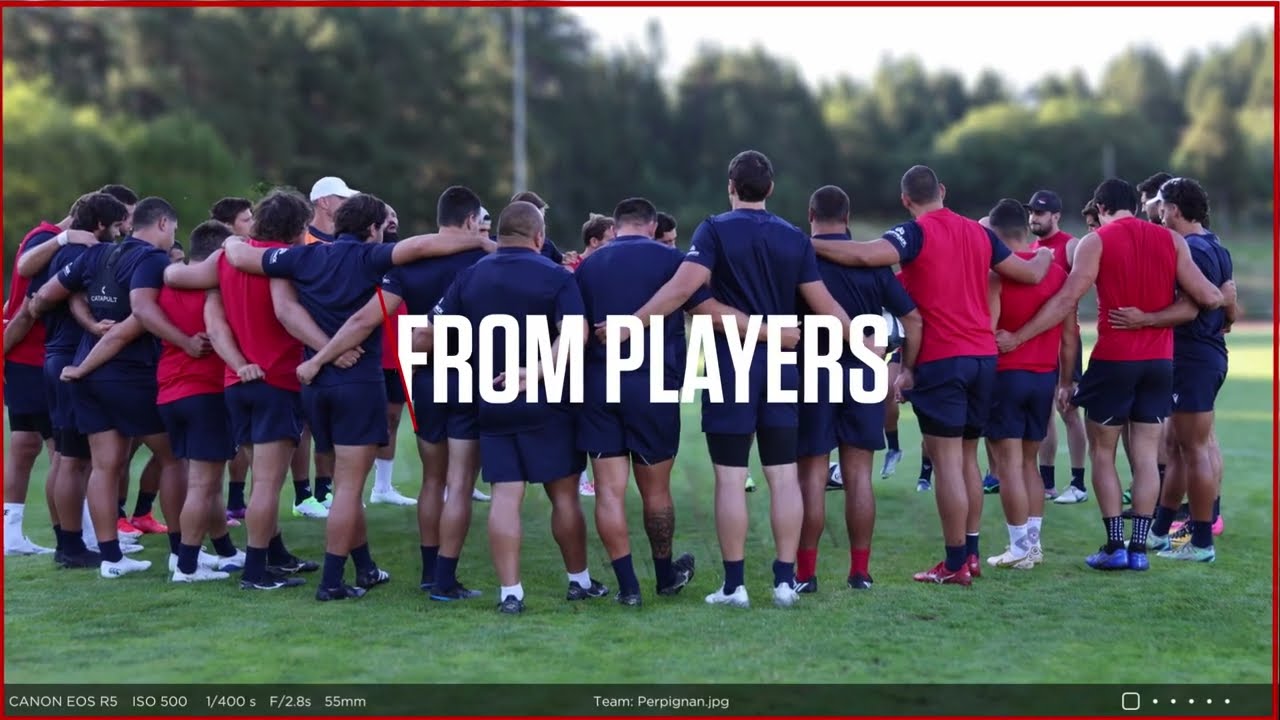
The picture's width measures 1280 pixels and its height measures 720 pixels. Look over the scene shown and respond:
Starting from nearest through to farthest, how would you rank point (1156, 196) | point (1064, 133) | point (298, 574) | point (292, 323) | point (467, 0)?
point (292, 323), point (298, 574), point (1156, 196), point (467, 0), point (1064, 133)

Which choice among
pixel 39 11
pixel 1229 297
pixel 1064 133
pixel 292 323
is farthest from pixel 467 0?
pixel 1064 133

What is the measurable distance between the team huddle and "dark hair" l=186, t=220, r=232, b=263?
20mm

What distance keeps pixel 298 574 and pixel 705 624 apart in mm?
2833

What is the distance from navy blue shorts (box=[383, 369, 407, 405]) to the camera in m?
10.5

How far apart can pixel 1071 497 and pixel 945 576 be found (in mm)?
3410

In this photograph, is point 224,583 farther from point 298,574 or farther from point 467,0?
point 467,0

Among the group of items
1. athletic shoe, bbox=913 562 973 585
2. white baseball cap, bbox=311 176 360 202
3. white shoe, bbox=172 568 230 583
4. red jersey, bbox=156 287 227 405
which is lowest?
white shoe, bbox=172 568 230 583

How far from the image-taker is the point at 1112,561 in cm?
870

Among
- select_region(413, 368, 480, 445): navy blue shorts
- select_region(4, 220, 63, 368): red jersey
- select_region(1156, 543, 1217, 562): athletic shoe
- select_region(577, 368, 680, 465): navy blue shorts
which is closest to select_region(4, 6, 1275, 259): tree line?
select_region(4, 220, 63, 368): red jersey

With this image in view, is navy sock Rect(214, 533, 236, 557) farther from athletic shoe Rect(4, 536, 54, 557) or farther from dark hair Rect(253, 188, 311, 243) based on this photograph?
dark hair Rect(253, 188, 311, 243)

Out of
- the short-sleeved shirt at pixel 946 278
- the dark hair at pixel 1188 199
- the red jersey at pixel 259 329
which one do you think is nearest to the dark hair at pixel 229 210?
the red jersey at pixel 259 329

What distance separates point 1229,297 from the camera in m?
9.08

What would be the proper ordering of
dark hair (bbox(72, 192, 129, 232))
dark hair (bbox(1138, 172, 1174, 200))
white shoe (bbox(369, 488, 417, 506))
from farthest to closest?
white shoe (bbox(369, 488, 417, 506)) → dark hair (bbox(1138, 172, 1174, 200)) → dark hair (bbox(72, 192, 129, 232))

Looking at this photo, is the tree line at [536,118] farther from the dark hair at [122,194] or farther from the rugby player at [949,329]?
the rugby player at [949,329]
